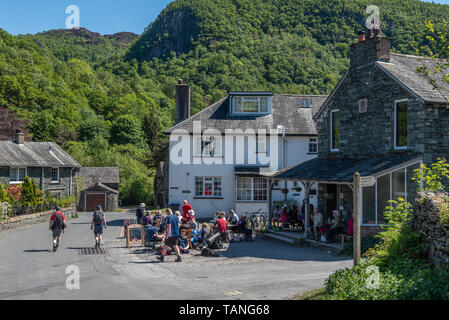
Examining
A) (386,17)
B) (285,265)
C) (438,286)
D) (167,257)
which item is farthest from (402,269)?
(386,17)

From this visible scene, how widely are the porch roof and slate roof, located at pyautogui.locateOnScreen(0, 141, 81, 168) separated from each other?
2805 centimetres

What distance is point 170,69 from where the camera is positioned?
339 ft

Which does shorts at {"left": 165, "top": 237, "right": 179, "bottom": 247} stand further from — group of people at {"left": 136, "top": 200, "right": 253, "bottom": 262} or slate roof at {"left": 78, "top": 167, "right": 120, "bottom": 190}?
slate roof at {"left": 78, "top": 167, "right": 120, "bottom": 190}

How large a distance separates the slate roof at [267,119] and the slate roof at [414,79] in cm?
1261

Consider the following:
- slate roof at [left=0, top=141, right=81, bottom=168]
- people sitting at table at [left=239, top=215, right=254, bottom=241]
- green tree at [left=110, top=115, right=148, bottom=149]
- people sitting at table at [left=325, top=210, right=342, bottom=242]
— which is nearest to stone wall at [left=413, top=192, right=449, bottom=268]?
people sitting at table at [left=325, top=210, right=342, bottom=242]

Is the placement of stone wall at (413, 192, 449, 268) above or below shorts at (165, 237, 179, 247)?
above

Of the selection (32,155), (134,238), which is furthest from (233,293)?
(32,155)

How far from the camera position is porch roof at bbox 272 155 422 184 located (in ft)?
58.0

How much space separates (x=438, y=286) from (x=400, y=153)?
1114cm

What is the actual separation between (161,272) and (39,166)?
34.1 metres

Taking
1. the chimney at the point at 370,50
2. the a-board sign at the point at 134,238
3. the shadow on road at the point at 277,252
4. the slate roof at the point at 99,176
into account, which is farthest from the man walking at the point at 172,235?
the slate roof at the point at 99,176

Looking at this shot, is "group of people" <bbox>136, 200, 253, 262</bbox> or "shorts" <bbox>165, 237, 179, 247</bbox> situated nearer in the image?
"shorts" <bbox>165, 237, 179, 247</bbox>

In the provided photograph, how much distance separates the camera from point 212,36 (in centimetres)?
10388

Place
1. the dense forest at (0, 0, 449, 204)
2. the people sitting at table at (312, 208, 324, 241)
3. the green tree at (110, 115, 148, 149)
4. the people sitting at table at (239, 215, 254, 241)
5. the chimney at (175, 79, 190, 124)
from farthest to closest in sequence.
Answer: the green tree at (110, 115, 148, 149) < the dense forest at (0, 0, 449, 204) < the chimney at (175, 79, 190, 124) < the people sitting at table at (239, 215, 254, 241) < the people sitting at table at (312, 208, 324, 241)
